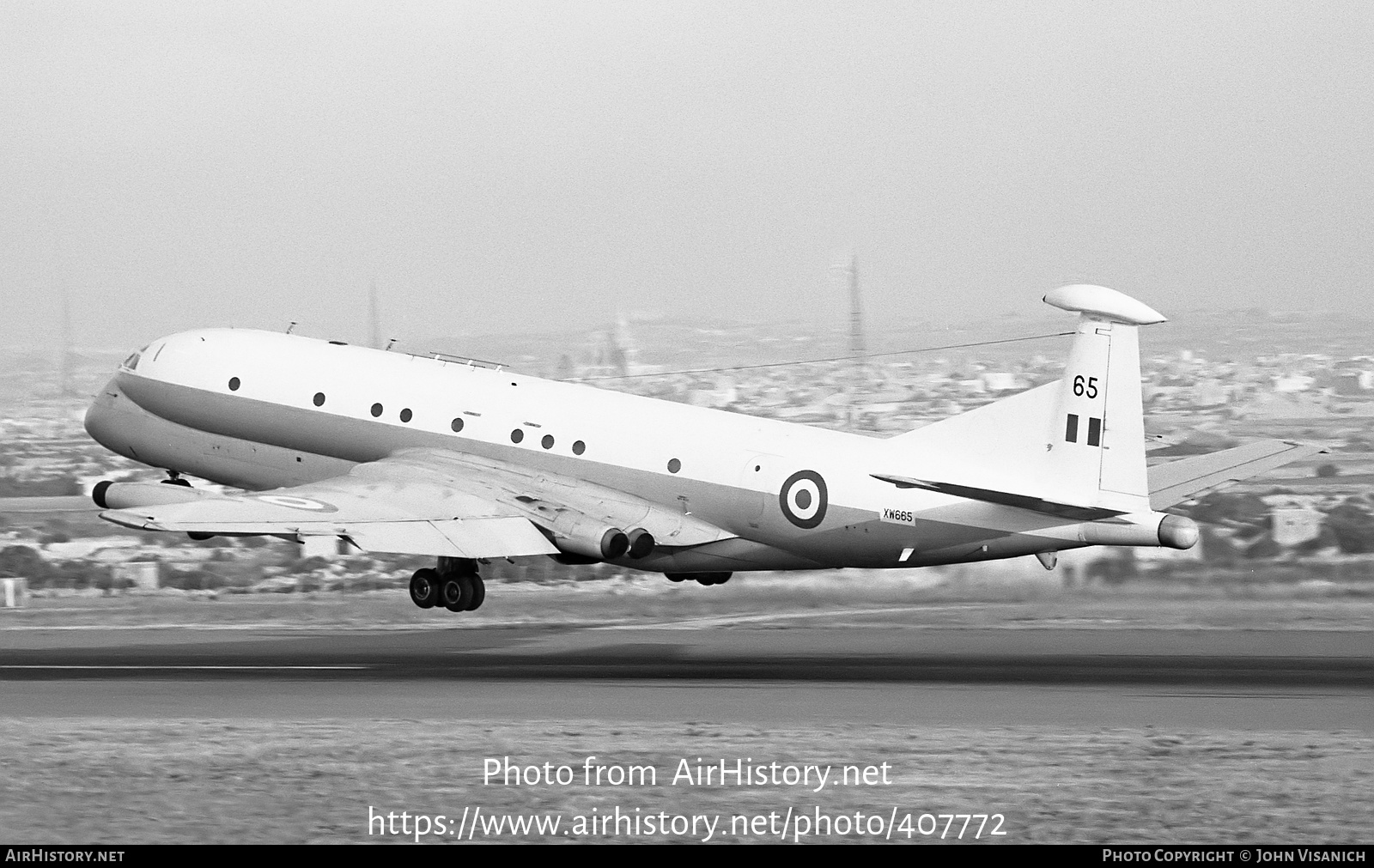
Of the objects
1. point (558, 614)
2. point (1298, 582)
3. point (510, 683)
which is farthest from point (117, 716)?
point (1298, 582)

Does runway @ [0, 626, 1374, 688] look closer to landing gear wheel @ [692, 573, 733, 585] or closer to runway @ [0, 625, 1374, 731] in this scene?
runway @ [0, 625, 1374, 731]

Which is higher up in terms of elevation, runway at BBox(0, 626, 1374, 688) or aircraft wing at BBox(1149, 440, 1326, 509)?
aircraft wing at BBox(1149, 440, 1326, 509)

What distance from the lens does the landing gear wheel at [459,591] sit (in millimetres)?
35250

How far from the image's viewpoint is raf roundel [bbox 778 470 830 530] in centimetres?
3250

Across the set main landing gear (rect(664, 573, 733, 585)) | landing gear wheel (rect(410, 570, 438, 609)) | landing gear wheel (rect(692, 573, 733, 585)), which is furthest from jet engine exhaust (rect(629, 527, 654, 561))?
landing gear wheel (rect(410, 570, 438, 609))

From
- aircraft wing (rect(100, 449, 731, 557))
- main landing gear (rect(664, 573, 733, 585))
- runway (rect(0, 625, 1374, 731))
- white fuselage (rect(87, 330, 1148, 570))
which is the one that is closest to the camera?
runway (rect(0, 625, 1374, 731))

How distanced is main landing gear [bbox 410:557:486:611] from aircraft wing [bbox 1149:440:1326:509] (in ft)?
43.5

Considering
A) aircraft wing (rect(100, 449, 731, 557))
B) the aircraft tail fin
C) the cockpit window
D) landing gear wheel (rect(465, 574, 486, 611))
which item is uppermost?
the cockpit window

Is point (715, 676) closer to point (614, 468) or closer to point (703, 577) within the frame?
point (614, 468)

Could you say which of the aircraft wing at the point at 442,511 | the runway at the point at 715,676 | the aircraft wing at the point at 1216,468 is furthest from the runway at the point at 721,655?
the aircraft wing at the point at 1216,468

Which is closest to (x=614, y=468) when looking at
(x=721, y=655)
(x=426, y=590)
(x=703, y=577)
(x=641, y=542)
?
(x=641, y=542)

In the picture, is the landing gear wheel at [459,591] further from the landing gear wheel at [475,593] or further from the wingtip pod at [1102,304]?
the wingtip pod at [1102,304]

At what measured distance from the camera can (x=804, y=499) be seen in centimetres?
3266
